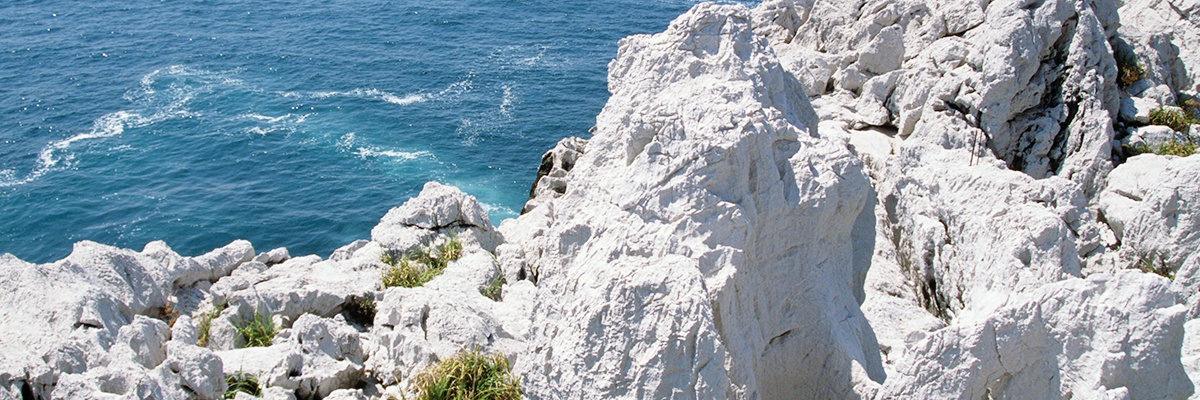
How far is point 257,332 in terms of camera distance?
21.8m

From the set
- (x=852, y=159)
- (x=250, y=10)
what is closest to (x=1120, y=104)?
(x=852, y=159)

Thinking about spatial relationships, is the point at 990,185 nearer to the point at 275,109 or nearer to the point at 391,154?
the point at 391,154

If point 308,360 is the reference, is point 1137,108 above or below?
below

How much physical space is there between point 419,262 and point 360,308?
11.1 feet

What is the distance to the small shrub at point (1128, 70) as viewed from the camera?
34.5 metres

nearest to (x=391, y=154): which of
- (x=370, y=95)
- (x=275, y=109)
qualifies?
(x=370, y=95)

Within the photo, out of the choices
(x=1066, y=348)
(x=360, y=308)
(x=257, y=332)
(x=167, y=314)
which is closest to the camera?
(x=1066, y=348)

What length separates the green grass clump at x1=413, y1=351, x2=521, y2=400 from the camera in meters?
17.2

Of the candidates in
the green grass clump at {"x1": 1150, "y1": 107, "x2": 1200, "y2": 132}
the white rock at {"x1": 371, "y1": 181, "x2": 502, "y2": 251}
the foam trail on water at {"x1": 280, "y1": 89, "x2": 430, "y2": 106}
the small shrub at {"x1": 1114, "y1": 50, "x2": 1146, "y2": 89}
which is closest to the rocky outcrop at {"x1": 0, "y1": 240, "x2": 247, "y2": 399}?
the white rock at {"x1": 371, "y1": 181, "x2": 502, "y2": 251}

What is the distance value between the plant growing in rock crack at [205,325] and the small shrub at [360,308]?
3421 millimetres

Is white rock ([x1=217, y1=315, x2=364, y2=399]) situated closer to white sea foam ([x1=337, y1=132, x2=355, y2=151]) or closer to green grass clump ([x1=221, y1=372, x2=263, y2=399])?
green grass clump ([x1=221, y1=372, x2=263, y2=399])

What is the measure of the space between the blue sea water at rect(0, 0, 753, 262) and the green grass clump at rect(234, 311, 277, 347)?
2587 centimetres

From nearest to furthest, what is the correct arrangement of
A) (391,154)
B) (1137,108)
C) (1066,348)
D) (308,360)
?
(1066,348), (308,360), (1137,108), (391,154)

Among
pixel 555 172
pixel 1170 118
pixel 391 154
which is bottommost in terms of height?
pixel 391 154
